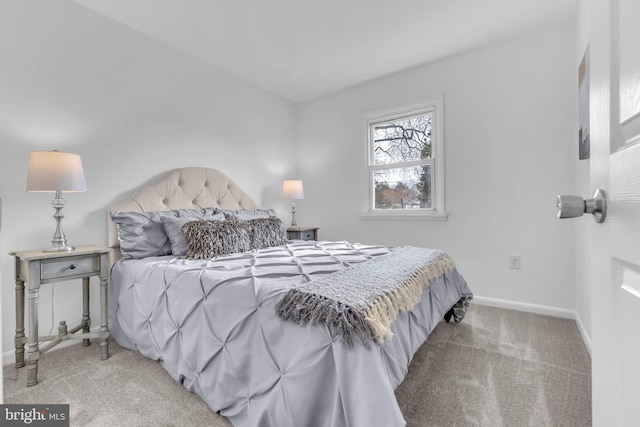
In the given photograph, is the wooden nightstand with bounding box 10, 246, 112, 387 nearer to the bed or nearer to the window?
the bed

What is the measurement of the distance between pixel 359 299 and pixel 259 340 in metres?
0.46

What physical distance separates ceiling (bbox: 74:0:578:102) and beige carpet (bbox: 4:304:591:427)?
246cm

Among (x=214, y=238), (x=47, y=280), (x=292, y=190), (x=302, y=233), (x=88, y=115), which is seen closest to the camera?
(x=47, y=280)


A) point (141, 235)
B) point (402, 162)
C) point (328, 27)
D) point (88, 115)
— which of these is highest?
point (328, 27)

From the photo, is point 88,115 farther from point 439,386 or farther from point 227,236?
point 439,386

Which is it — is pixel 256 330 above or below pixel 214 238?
below

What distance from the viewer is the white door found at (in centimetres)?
47

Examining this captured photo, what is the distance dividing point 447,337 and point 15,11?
11.8ft

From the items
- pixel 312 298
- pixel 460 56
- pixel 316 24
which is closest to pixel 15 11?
pixel 316 24

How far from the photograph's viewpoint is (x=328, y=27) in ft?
8.62

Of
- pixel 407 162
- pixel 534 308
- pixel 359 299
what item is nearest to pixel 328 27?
pixel 407 162

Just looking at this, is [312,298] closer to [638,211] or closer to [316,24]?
[638,211]

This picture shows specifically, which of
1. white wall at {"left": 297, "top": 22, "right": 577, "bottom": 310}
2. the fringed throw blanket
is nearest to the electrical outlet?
white wall at {"left": 297, "top": 22, "right": 577, "bottom": 310}

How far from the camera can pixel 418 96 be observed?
3.32 metres
